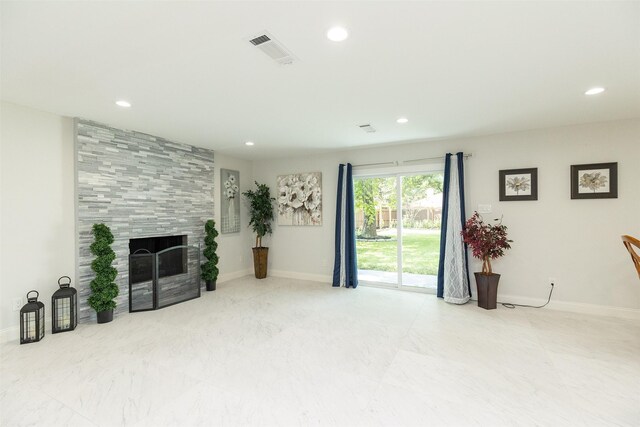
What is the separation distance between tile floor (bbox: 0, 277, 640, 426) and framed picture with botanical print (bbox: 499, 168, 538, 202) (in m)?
1.61

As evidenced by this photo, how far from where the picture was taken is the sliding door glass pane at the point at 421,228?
190 inches

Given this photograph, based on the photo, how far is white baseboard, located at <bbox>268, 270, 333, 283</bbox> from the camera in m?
5.61

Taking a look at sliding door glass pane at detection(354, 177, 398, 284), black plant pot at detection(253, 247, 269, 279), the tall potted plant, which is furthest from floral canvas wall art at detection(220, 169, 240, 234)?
sliding door glass pane at detection(354, 177, 398, 284)

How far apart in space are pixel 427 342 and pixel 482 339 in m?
0.61

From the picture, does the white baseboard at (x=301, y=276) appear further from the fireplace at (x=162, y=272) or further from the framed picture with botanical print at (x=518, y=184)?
the framed picture with botanical print at (x=518, y=184)

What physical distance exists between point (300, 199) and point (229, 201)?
57.0 inches

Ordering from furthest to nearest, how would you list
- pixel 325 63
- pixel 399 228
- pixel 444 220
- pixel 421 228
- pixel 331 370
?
1. pixel 399 228
2. pixel 421 228
3. pixel 444 220
4. pixel 331 370
5. pixel 325 63

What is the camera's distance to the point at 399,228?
16.6ft

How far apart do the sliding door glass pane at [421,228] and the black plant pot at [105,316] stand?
437 cm

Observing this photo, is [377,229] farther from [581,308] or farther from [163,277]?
[163,277]

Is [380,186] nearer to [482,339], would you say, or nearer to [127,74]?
[482,339]

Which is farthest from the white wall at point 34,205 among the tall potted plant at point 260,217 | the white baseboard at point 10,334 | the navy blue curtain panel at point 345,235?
the navy blue curtain panel at point 345,235

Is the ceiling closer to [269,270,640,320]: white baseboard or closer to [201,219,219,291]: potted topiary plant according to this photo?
[201,219,219,291]: potted topiary plant

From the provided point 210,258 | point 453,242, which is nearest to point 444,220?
point 453,242
